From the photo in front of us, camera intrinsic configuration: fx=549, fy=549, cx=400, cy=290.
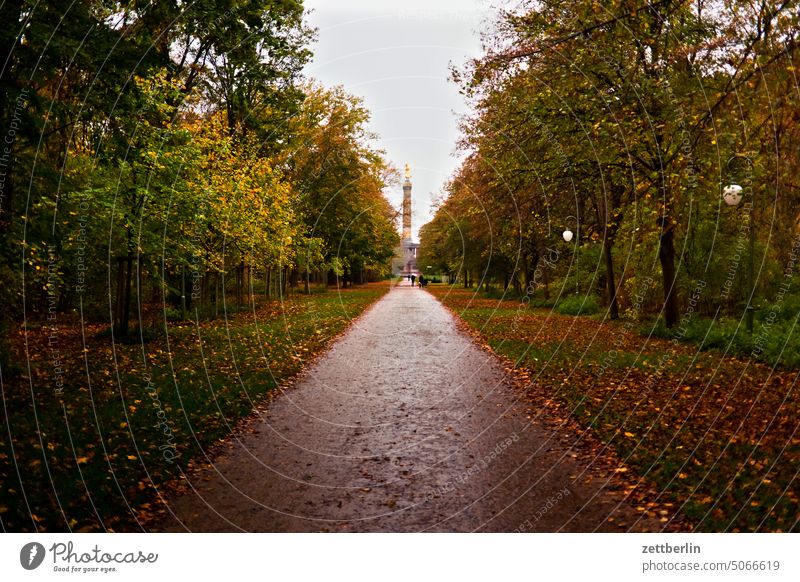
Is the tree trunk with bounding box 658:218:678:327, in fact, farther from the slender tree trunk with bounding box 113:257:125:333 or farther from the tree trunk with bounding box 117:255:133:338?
the slender tree trunk with bounding box 113:257:125:333

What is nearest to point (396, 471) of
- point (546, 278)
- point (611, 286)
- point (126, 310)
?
point (126, 310)

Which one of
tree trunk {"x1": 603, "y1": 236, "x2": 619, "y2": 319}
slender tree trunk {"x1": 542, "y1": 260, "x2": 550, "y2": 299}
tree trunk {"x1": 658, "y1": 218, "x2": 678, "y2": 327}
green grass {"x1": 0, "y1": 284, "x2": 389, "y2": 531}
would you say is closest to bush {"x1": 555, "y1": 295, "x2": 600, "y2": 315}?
tree trunk {"x1": 603, "y1": 236, "x2": 619, "y2": 319}

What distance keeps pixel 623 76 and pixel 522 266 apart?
90.4 ft

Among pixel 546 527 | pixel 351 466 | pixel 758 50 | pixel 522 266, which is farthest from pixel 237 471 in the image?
pixel 522 266

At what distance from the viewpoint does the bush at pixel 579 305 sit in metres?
27.9

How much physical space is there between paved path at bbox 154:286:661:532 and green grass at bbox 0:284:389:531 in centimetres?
58

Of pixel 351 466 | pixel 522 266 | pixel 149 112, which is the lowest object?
pixel 351 466

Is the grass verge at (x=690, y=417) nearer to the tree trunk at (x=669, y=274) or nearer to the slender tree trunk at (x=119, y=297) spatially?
the tree trunk at (x=669, y=274)

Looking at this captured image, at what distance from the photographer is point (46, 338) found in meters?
16.1

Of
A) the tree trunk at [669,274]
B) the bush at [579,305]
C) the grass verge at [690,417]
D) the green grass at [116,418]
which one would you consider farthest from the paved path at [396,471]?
the bush at [579,305]

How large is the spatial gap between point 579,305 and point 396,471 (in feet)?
80.0

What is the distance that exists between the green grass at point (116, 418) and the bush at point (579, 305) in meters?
16.3

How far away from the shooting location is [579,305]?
1149 inches

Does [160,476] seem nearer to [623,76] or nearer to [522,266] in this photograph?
[623,76]
